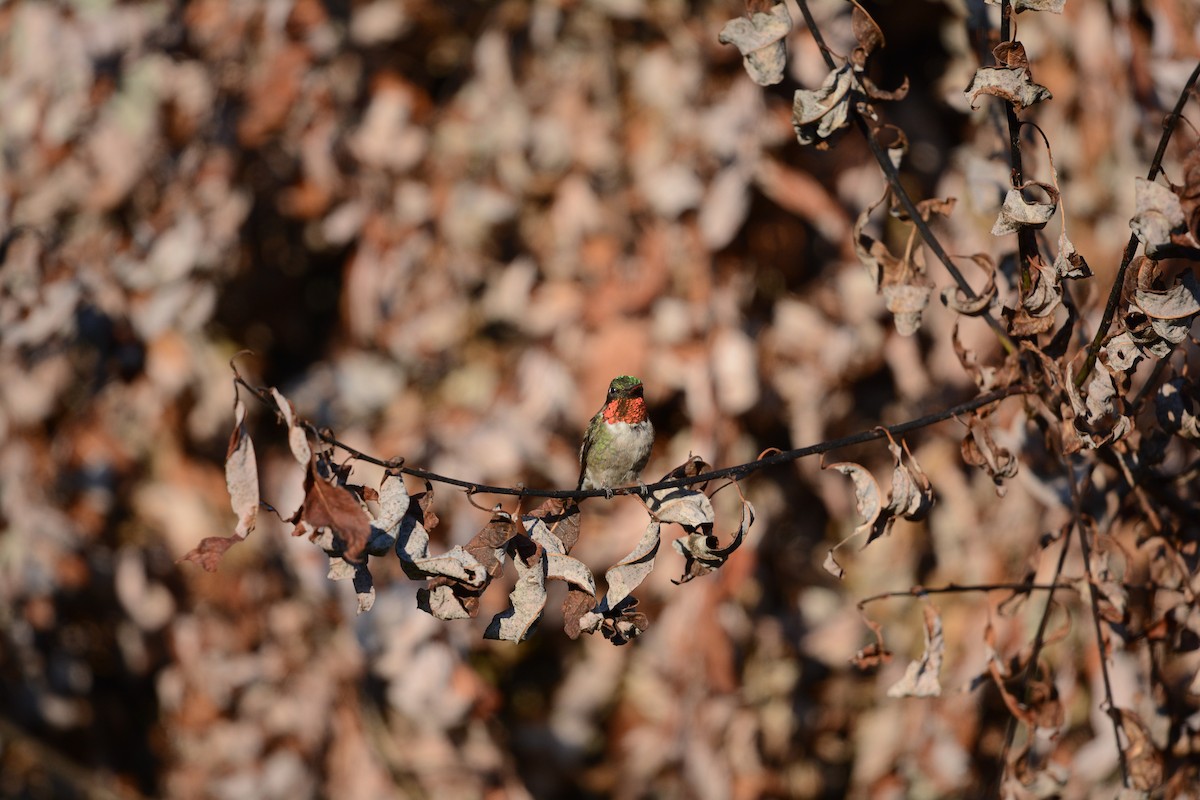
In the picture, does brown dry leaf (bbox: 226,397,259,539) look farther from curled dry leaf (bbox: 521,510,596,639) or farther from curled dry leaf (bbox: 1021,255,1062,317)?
curled dry leaf (bbox: 1021,255,1062,317)

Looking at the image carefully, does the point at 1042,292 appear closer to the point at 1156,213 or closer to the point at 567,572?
the point at 1156,213

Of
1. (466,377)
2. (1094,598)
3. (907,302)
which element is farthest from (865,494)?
(466,377)

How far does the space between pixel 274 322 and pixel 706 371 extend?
173 centimetres

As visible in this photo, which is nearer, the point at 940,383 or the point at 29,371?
the point at 940,383

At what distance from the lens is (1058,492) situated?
1595 millimetres

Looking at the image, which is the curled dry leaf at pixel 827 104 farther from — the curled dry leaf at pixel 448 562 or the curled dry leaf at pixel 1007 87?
the curled dry leaf at pixel 448 562

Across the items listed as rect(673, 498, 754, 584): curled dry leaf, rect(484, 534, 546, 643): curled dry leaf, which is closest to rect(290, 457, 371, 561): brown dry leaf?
rect(484, 534, 546, 643): curled dry leaf

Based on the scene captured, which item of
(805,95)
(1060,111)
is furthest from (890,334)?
(805,95)

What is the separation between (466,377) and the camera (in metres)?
3.63

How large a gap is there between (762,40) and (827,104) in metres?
0.12

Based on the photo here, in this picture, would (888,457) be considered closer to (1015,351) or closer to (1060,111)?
(1060,111)

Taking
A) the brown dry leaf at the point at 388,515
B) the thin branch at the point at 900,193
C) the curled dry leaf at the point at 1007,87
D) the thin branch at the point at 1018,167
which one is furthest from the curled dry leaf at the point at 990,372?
the brown dry leaf at the point at 388,515

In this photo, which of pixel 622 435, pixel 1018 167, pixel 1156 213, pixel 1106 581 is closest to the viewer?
pixel 1156 213

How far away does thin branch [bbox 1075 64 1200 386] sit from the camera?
1.09m
